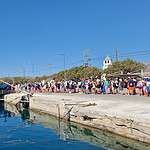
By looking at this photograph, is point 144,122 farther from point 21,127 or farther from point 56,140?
point 21,127

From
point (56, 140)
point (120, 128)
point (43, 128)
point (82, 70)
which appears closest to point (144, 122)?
point (120, 128)

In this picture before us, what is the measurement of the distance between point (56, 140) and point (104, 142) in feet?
9.82

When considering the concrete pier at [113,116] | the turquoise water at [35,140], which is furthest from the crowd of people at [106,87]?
the turquoise water at [35,140]

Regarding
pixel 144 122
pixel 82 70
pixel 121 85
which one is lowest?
pixel 144 122

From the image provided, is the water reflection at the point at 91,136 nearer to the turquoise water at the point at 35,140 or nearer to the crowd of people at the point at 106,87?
the turquoise water at the point at 35,140

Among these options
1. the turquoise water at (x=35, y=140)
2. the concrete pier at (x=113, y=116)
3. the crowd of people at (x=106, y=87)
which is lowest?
the turquoise water at (x=35, y=140)

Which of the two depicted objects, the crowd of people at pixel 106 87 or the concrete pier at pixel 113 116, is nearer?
the concrete pier at pixel 113 116

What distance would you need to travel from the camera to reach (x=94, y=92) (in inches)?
1487

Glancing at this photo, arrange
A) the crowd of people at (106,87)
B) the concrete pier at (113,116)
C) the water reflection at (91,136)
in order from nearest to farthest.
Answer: the concrete pier at (113,116) < the water reflection at (91,136) < the crowd of people at (106,87)

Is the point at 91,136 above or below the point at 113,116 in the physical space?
below

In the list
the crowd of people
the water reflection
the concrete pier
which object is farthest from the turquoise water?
the crowd of people

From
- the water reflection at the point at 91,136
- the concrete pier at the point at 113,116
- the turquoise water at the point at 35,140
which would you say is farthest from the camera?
the turquoise water at the point at 35,140

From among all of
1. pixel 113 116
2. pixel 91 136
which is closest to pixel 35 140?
pixel 91 136

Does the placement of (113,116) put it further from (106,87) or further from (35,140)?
(106,87)
